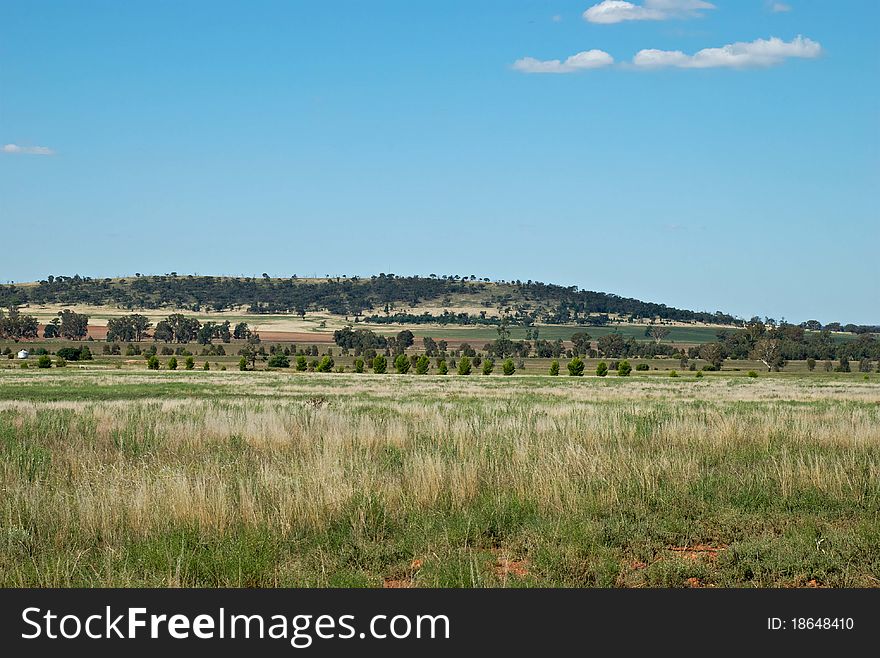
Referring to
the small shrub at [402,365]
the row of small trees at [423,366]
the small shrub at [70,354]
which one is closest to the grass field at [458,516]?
the row of small trees at [423,366]

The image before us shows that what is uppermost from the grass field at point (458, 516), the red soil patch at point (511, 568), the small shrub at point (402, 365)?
the grass field at point (458, 516)

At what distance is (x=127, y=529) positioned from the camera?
27.7 ft

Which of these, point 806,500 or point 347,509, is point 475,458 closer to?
point 347,509

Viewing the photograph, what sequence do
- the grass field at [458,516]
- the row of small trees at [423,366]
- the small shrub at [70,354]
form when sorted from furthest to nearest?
1. the small shrub at [70,354]
2. the row of small trees at [423,366]
3. the grass field at [458,516]

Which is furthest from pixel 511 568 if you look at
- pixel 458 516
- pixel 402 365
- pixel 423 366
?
pixel 402 365

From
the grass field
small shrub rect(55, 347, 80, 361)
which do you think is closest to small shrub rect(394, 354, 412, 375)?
small shrub rect(55, 347, 80, 361)

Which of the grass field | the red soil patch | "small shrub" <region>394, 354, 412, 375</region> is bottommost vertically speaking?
"small shrub" <region>394, 354, 412, 375</region>

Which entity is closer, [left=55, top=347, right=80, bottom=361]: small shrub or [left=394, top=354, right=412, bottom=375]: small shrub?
[left=394, top=354, right=412, bottom=375]: small shrub

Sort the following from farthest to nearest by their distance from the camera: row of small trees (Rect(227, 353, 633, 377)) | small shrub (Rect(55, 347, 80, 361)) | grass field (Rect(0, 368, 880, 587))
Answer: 1. small shrub (Rect(55, 347, 80, 361))
2. row of small trees (Rect(227, 353, 633, 377))
3. grass field (Rect(0, 368, 880, 587))

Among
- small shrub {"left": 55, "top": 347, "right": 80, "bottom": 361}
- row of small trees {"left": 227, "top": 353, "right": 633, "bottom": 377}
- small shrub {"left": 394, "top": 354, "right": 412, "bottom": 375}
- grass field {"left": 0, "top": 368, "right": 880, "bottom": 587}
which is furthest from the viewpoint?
small shrub {"left": 55, "top": 347, "right": 80, "bottom": 361}

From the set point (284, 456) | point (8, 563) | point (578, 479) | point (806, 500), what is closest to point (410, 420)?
point (284, 456)

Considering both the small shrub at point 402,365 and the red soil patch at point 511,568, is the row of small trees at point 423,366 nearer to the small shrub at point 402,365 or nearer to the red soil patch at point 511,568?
the small shrub at point 402,365

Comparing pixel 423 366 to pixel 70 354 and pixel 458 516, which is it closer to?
pixel 70 354

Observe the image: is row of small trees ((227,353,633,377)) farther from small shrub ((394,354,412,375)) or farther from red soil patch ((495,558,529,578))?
red soil patch ((495,558,529,578))
